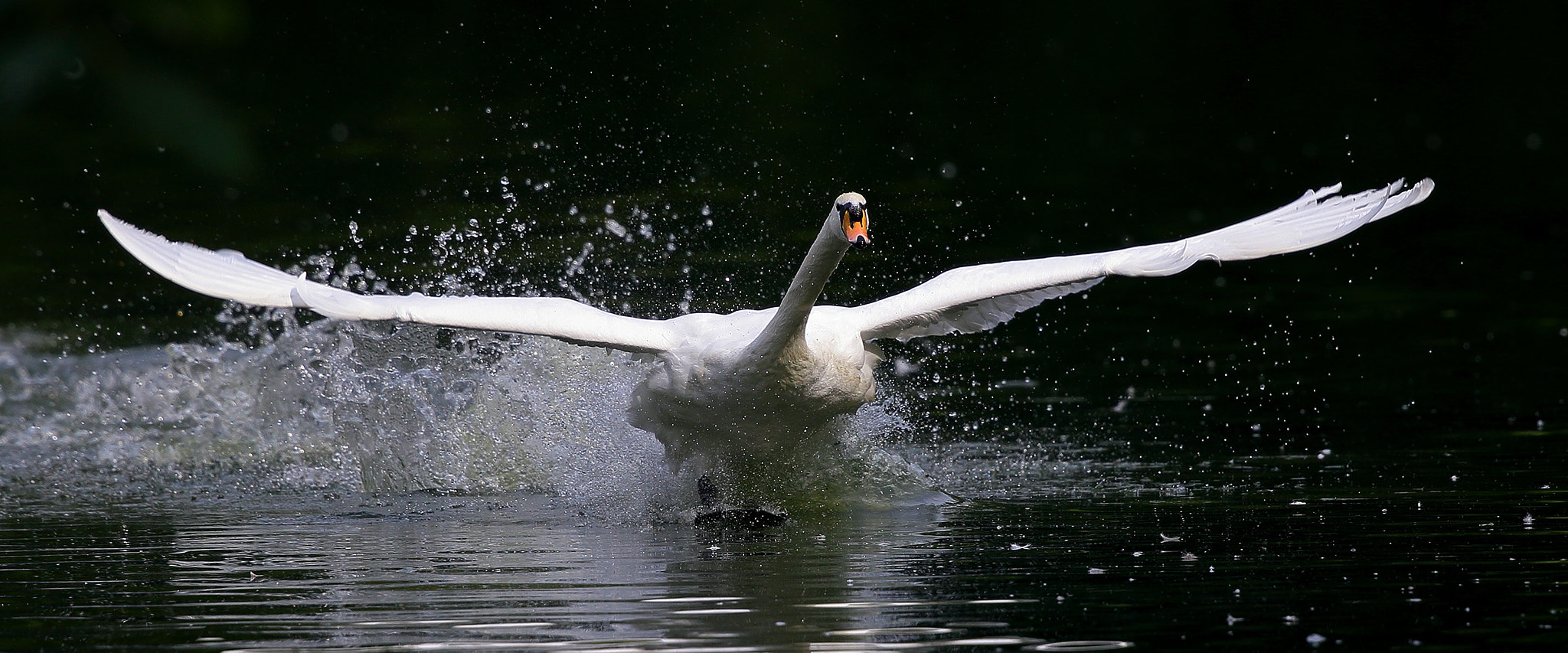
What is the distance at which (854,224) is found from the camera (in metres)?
6.93

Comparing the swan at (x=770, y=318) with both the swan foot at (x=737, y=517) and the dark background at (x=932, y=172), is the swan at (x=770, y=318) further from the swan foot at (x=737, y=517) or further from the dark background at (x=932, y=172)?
the dark background at (x=932, y=172)

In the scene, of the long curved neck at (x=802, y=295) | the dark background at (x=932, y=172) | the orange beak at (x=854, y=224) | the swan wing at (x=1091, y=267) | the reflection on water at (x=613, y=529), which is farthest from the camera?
the dark background at (x=932, y=172)

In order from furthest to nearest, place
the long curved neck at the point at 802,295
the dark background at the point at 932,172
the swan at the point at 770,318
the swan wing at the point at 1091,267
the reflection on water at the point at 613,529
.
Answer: the dark background at the point at 932,172 → the swan wing at the point at 1091,267 → the swan at the point at 770,318 → the long curved neck at the point at 802,295 → the reflection on water at the point at 613,529

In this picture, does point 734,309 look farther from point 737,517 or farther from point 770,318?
point 737,517

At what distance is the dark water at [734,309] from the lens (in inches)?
224

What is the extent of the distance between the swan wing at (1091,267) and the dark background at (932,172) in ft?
6.72

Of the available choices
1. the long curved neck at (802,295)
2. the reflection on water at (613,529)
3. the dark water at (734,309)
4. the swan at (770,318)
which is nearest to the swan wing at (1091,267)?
the swan at (770,318)

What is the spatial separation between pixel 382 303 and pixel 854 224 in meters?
2.36

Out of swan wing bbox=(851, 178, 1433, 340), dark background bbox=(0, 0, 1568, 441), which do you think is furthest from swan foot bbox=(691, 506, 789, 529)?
dark background bbox=(0, 0, 1568, 441)

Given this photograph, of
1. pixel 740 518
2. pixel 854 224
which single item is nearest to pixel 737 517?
pixel 740 518

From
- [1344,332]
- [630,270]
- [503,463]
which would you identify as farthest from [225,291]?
[1344,332]

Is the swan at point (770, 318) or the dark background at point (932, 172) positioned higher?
the dark background at point (932, 172)

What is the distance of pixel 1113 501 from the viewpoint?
794 centimetres

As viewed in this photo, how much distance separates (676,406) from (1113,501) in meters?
2.08
